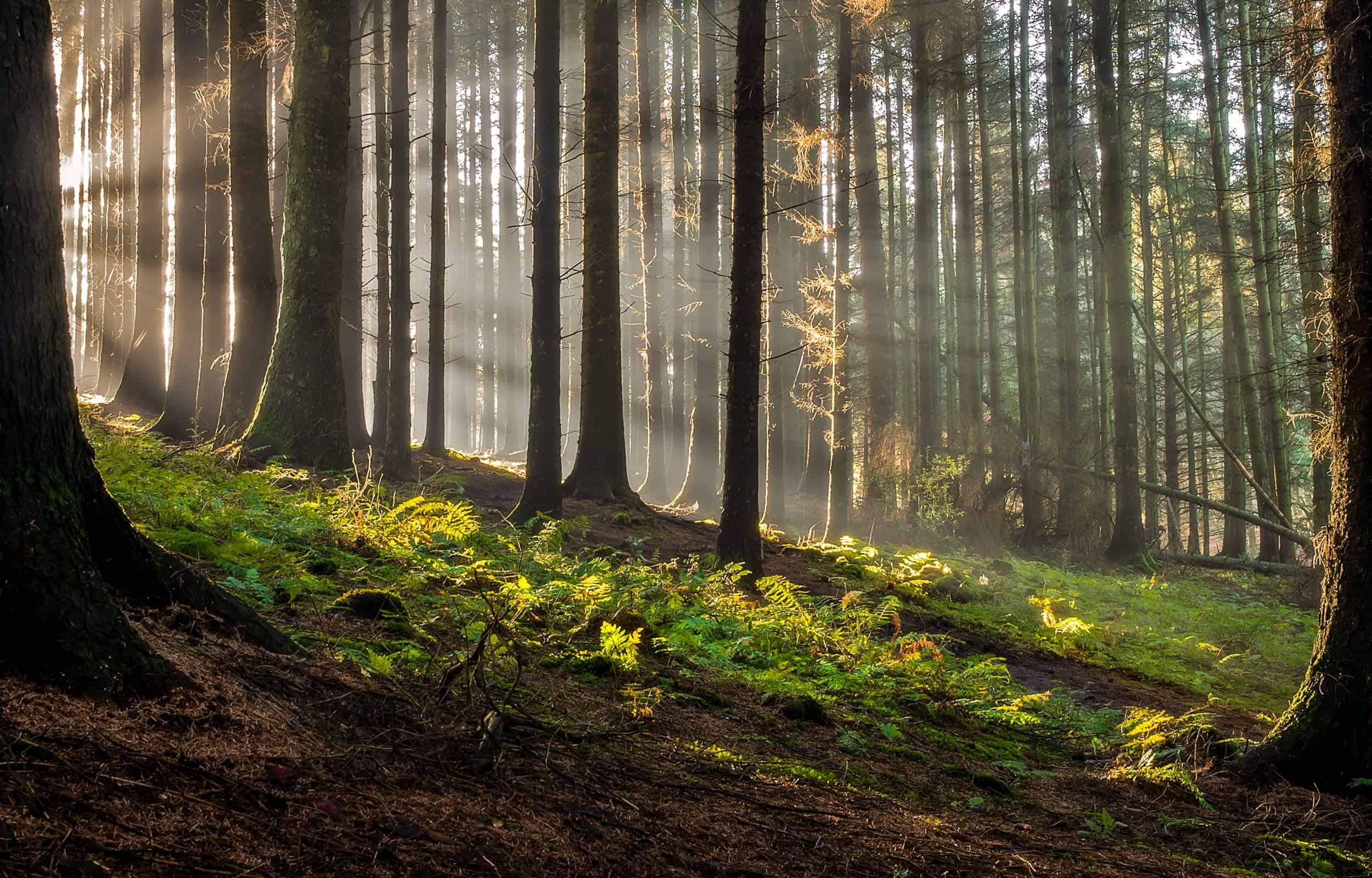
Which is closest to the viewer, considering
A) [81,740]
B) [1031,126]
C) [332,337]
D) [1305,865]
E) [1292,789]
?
[81,740]

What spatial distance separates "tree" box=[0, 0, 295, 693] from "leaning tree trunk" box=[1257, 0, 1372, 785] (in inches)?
255

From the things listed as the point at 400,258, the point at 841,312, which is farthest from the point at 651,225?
the point at 400,258

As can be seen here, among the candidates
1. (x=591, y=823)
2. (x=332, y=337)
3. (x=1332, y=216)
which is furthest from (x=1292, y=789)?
(x=332, y=337)

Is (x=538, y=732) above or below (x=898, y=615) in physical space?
above

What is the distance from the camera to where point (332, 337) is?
10.7 metres

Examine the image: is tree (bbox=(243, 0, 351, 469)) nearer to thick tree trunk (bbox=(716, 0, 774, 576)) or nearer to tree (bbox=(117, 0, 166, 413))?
thick tree trunk (bbox=(716, 0, 774, 576))

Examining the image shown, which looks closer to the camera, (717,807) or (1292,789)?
(717,807)

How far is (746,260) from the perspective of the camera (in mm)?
9648

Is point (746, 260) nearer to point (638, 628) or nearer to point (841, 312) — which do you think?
point (638, 628)

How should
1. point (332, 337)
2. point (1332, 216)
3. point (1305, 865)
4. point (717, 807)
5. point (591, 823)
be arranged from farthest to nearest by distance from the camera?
point (332, 337), point (1332, 216), point (1305, 865), point (717, 807), point (591, 823)

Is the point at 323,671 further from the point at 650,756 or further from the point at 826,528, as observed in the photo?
the point at 826,528

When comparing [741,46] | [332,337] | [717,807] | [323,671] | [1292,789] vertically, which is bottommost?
[1292,789]

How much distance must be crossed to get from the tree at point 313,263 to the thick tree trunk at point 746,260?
498 centimetres

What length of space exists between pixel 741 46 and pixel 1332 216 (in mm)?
6244
